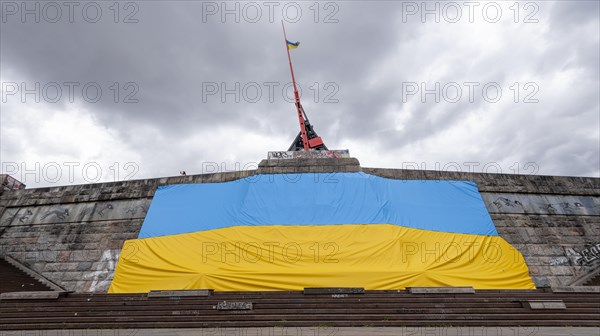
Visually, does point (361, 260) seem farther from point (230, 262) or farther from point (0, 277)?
point (0, 277)

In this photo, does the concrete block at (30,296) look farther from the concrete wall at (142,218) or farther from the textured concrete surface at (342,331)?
the concrete wall at (142,218)

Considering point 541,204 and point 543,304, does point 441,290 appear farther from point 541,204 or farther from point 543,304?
point 541,204

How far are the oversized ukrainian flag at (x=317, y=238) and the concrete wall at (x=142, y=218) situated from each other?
2.41ft

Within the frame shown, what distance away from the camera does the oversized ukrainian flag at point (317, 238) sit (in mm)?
9273

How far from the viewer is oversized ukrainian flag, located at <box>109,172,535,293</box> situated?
30.4 ft

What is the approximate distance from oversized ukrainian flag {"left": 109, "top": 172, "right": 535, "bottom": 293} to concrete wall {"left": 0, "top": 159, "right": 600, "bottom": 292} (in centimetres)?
73

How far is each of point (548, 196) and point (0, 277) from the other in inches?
841

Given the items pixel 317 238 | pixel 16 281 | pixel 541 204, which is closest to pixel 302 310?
pixel 317 238

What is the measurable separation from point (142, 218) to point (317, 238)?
7.22 m

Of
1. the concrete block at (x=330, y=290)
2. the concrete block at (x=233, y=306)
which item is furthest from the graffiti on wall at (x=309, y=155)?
the concrete block at (x=233, y=306)

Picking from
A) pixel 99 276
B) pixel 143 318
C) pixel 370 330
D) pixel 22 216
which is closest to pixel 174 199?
pixel 99 276

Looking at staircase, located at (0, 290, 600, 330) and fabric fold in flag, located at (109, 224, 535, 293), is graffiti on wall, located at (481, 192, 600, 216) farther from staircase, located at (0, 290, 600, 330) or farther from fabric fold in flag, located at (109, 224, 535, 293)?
staircase, located at (0, 290, 600, 330)

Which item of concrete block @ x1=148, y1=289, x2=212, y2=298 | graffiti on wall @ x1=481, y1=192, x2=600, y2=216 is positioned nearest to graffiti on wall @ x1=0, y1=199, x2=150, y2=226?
concrete block @ x1=148, y1=289, x2=212, y2=298

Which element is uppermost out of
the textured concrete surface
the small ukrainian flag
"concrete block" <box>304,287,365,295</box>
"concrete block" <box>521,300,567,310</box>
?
the small ukrainian flag
